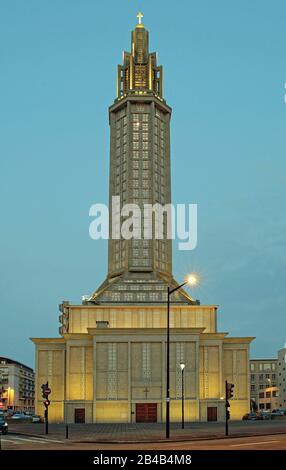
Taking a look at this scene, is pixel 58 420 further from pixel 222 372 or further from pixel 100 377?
pixel 222 372

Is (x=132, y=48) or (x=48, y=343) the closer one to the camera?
(x=48, y=343)

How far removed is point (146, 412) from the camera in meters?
84.2

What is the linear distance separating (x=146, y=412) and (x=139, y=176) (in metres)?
36.2

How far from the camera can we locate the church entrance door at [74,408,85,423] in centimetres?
8400

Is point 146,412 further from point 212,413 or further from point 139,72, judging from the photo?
point 139,72

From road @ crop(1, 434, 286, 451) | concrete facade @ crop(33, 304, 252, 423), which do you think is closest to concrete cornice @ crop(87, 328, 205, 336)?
concrete facade @ crop(33, 304, 252, 423)

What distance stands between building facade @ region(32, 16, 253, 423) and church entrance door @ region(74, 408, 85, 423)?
125mm

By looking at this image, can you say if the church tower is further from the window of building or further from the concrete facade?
the concrete facade

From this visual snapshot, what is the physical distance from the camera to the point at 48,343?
91.2 metres

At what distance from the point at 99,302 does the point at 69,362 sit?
422 inches

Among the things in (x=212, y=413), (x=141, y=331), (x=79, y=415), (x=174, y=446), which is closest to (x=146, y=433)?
(x=174, y=446)

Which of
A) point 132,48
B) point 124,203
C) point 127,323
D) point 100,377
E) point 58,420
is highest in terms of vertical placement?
point 132,48
